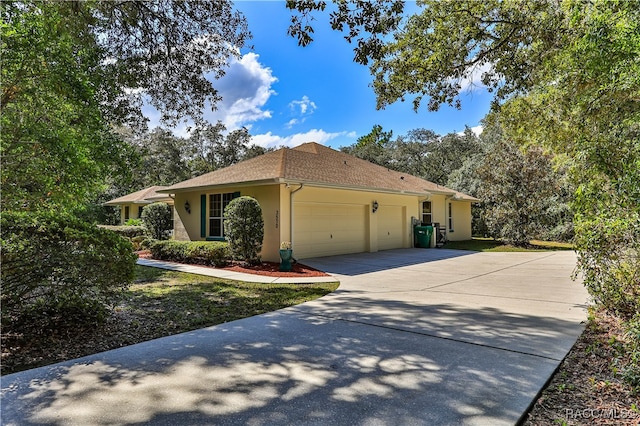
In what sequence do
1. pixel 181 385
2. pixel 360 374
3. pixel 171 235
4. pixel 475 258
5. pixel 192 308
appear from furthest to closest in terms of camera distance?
pixel 171 235, pixel 475 258, pixel 192 308, pixel 360 374, pixel 181 385

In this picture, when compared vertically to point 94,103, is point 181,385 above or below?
below

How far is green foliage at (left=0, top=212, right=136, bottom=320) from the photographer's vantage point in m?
3.99

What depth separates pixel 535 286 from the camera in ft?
26.5

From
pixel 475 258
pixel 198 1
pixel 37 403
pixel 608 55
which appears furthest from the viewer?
pixel 475 258

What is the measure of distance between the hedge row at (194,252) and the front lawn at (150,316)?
1.78 meters

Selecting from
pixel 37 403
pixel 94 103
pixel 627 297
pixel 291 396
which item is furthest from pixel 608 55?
pixel 37 403

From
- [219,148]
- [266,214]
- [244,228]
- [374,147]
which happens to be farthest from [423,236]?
[219,148]

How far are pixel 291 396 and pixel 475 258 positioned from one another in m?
12.5

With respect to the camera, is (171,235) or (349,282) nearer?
(349,282)

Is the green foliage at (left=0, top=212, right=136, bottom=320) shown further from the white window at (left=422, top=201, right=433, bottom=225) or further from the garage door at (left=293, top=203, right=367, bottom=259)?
the white window at (left=422, top=201, right=433, bottom=225)

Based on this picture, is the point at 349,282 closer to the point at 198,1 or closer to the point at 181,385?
the point at 181,385

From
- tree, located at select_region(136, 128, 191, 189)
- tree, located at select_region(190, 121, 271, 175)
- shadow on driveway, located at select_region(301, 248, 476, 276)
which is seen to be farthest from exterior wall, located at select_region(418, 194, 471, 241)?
tree, located at select_region(136, 128, 191, 189)

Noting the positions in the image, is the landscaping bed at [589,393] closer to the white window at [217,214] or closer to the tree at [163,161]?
the white window at [217,214]

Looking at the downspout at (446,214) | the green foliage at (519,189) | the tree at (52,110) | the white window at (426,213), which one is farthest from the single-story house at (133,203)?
the green foliage at (519,189)
